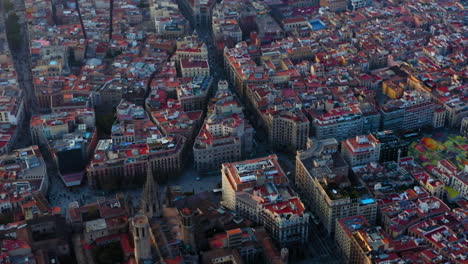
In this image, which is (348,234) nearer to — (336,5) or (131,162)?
(131,162)

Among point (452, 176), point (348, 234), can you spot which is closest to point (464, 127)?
point (452, 176)

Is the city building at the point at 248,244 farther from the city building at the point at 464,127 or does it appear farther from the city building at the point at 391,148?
the city building at the point at 464,127

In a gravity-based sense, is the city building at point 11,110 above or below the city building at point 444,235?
above

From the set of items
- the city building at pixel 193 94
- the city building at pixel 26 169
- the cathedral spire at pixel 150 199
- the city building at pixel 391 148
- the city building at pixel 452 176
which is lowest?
the city building at pixel 452 176

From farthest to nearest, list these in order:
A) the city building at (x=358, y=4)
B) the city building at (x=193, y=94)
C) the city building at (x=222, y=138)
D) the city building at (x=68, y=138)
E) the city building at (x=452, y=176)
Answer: the city building at (x=358, y=4) < the city building at (x=193, y=94) < the city building at (x=222, y=138) < the city building at (x=68, y=138) < the city building at (x=452, y=176)

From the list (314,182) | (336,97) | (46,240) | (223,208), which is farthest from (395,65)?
(46,240)

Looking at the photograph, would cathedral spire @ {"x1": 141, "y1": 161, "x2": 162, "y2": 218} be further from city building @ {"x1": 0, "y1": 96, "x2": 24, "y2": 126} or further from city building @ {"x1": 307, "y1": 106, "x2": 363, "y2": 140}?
city building @ {"x1": 0, "y1": 96, "x2": 24, "y2": 126}

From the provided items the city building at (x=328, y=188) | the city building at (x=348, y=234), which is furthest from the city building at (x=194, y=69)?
the city building at (x=348, y=234)

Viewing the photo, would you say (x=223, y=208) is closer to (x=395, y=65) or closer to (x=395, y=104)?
(x=395, y=104)

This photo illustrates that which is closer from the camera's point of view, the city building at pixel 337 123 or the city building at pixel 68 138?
the city building at pixel 68 138
